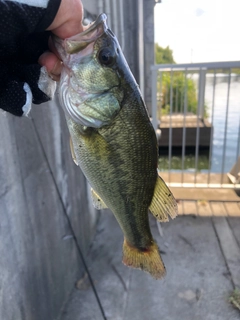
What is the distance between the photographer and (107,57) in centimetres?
125

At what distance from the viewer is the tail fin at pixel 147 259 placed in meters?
1.63

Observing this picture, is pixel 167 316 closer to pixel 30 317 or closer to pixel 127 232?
pixel 30 317

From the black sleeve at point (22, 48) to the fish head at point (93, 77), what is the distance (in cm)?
12

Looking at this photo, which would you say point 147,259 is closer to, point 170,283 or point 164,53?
point 170,283

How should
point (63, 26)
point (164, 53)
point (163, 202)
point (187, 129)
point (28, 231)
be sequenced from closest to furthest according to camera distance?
point (63, 26), point (163, 202), point (28, 231), point (187, 129), point (164, 53)

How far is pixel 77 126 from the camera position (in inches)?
51.1

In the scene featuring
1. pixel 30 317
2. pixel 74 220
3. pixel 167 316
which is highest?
pixel 74 220

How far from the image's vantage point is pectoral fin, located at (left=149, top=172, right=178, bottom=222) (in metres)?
1.50

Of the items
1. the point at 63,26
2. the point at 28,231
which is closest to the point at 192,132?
the point at 28,231

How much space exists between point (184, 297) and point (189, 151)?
984 cm

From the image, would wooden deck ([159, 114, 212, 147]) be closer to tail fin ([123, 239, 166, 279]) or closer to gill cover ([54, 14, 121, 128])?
tail fin ([123, 239, 166, 279])

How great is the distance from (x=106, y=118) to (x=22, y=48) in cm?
47

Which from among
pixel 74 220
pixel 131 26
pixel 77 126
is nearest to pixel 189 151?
pixel 131 26

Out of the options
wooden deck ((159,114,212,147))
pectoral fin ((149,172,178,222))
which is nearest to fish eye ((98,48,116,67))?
pectoral fin ((149,172,178,222))
